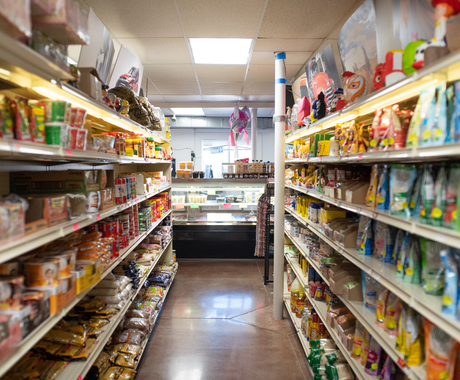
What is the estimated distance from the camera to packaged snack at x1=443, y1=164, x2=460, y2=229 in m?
1.18

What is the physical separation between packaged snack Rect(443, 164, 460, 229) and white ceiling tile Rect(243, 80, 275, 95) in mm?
5167

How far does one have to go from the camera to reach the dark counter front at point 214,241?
5.98m

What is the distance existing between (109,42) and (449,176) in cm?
340

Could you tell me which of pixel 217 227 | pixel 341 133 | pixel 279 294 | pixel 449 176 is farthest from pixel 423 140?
pixel 217 227

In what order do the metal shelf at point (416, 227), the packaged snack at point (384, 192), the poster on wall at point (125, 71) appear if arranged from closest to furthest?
the metal shelf at point (416, 227), the packaged snack at point (384, 192), the poster on wall at point (125, 71)

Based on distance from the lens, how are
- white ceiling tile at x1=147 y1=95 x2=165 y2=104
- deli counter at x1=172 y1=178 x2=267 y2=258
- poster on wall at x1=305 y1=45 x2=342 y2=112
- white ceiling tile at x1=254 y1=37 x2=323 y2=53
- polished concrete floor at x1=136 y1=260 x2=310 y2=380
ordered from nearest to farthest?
1. polished concrete floor at x1=136 y1=260 x2=310 y2=380
2. poster on wall at x1=305 y1=45 x2=342 y2=112
3. white ceiling tile at x1=254 y1=37 x2=323 y2=53
4. deli counter at x1=172 y1=178 x2=267 y2=258
5. white ceiling tile at x1=147 y1=95 x2=165 y2=104

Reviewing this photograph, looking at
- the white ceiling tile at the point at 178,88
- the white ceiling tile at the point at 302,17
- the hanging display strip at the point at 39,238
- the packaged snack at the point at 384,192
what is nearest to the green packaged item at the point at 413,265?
the packaged snack at the point at 384,192

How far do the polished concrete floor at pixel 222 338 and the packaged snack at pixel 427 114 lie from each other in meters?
2.41

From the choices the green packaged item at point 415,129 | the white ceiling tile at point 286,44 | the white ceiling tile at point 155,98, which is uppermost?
the white ceiling tile at point 155,98

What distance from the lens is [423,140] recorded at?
127 centimetres

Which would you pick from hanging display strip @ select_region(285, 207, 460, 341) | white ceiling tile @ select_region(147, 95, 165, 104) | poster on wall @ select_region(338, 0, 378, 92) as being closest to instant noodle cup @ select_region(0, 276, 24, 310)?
hanging display strip @ select_region(285, 207, 460, 341)

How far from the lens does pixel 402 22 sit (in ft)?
6.82

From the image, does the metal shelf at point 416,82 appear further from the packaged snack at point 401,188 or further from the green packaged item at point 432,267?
the green packaged item at point 432,267

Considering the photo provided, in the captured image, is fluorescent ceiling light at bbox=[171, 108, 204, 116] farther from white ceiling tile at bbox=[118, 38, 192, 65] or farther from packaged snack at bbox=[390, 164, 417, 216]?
packaged snack at bbox=[390, 164, 417, 216]
